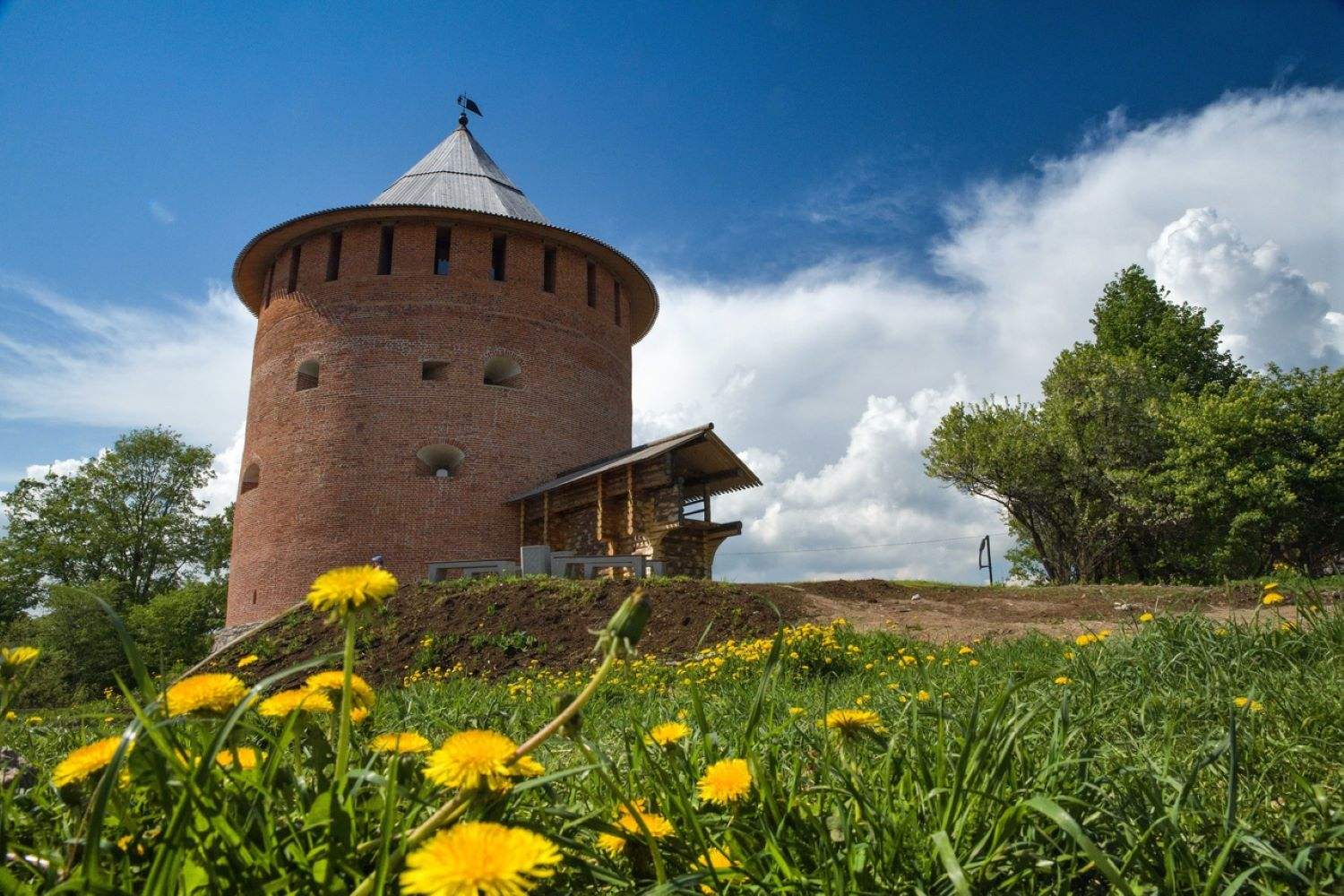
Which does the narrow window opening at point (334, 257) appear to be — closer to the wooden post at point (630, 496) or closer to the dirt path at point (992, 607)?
the wooden post at point (630, 496)

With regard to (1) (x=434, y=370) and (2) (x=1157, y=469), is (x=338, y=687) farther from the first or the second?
(2) (x=1157, y=469)

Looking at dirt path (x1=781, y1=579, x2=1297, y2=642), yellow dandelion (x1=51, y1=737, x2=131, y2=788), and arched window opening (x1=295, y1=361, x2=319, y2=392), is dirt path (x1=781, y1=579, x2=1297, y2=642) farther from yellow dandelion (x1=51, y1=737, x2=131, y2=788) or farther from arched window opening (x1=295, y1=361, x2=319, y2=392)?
arched window opening (x1=295, y1=361, x2=319, y2=392)

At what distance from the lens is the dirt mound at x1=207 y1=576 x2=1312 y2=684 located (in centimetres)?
865

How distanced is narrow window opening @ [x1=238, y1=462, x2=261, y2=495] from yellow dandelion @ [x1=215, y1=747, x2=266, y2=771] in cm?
2049

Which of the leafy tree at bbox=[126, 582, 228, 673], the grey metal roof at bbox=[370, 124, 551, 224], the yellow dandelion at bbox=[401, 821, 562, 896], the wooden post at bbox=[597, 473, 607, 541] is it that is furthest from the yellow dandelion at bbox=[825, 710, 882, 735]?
the leafy tree at bbox=[126, 582, 228, 673]

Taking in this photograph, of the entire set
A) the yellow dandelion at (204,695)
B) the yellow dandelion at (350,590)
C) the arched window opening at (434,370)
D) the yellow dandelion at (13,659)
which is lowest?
the yellow dandelion at (204,695)

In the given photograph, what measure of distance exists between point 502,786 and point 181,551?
35031 millimetres

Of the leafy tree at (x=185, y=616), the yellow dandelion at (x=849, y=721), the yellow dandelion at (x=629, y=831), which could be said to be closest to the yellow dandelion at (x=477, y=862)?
the yellow dandelion at (x=629, y=831)

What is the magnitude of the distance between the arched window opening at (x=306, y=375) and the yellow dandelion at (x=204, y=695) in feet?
64.9

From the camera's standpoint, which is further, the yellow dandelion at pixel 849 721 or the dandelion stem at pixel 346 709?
the yellow dandelion at pixel 849 721

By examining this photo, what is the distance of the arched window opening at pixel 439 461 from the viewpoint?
59.9 feet

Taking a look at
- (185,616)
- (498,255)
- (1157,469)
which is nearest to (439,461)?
(498,255)

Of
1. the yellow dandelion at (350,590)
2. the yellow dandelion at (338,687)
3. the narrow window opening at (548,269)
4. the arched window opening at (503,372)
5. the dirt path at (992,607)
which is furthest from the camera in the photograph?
the narrow window opening at (548,269)

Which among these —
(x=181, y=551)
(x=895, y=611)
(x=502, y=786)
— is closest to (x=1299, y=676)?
(x=502, y=786)
